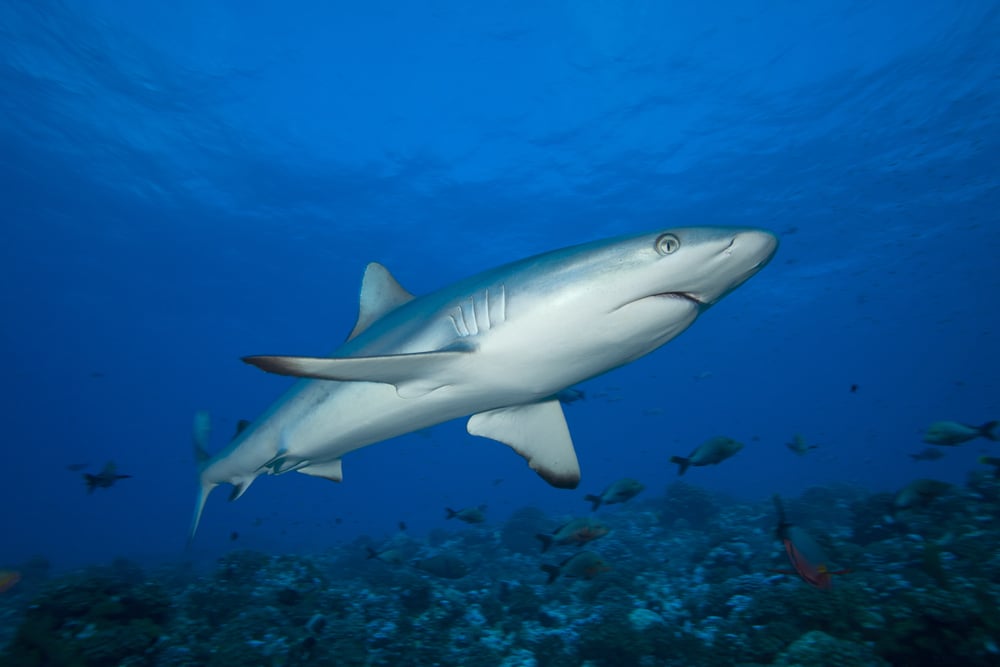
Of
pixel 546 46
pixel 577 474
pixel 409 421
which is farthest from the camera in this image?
pixel 546 46

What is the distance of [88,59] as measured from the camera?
20.0 m

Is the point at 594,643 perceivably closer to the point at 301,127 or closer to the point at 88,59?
the point at 301,127

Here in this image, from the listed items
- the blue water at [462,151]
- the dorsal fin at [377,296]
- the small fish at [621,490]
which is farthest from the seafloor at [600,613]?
the blue water at [462,151]

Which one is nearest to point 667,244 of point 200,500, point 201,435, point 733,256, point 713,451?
point 733,256

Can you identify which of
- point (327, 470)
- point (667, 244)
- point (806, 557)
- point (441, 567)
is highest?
point (667, 244)

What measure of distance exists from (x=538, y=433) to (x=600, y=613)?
5.45 meters

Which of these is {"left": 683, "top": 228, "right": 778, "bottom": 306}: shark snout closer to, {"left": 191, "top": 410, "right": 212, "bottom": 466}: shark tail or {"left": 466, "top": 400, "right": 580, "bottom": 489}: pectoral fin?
{"left": 466, "top": 400, "right": 580, "bottom": 489}: pectoral fin

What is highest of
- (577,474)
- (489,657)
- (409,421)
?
(409,421)

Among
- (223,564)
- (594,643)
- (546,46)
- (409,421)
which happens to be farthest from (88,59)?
(594,643)

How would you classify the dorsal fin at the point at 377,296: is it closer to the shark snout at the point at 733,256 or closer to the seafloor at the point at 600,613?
the shark snout at the point at 733,256

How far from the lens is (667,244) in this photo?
2.32 meters

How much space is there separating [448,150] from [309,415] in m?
25.2

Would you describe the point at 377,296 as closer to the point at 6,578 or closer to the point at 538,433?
the point at 538,433

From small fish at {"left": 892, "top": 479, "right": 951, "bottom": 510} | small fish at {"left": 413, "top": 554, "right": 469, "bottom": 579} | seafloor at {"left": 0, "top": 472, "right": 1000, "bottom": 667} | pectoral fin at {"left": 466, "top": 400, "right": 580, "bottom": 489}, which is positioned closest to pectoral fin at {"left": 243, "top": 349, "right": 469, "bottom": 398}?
pectoral fin at {"left": 466, "top": 400, "right": 580, "bottom": 489}
